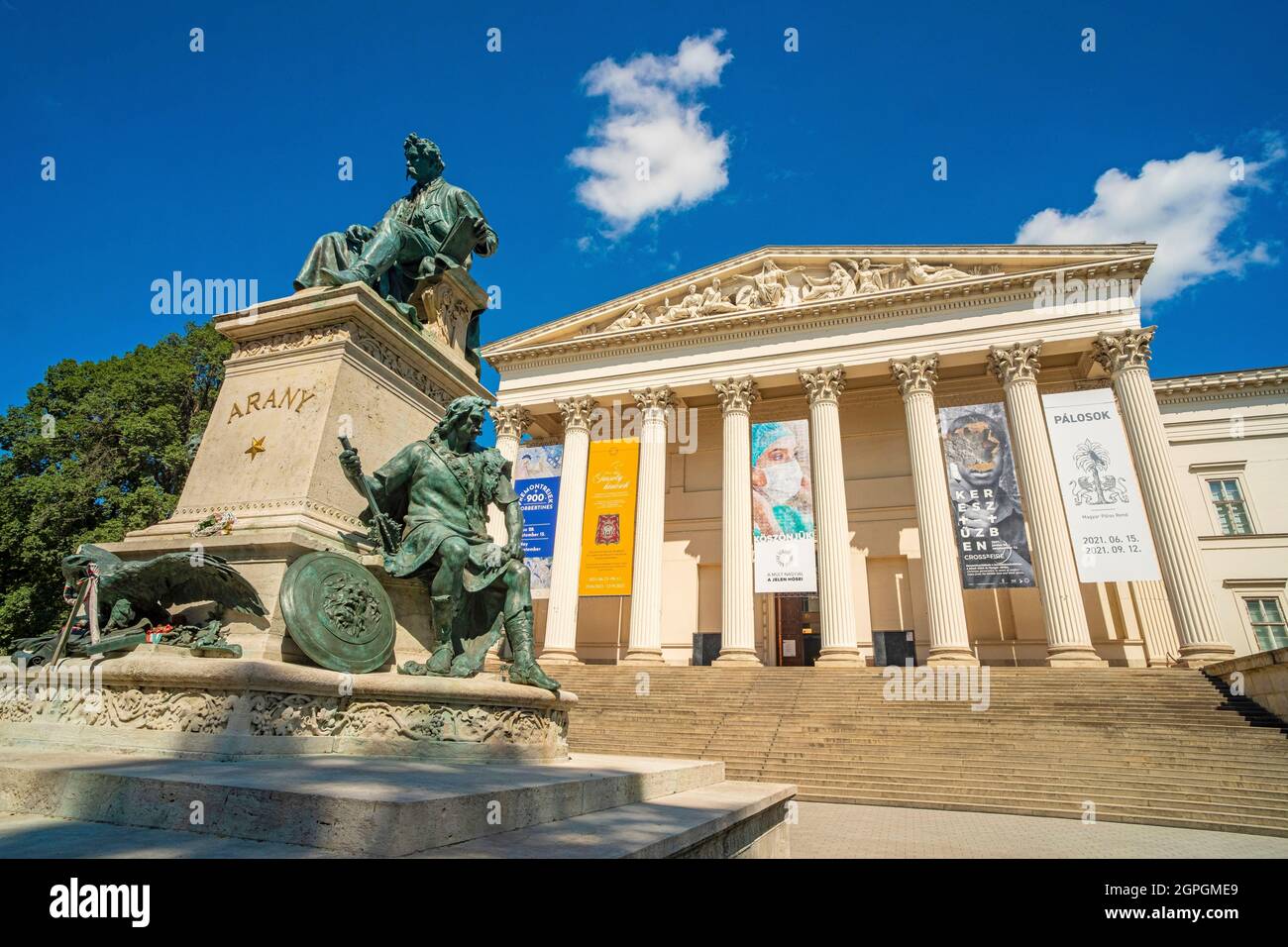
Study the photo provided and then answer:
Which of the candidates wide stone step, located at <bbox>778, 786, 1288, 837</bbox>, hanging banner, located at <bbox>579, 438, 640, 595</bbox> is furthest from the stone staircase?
hanging banner, located at <bbox>579, 438, 640, 595</bbox>

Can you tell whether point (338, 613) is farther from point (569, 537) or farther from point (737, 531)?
point (569, 537)

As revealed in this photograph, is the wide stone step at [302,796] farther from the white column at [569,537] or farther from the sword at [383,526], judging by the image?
the white column at [569,537]

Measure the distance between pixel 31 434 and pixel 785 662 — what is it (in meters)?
28.5

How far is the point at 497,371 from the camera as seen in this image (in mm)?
29250

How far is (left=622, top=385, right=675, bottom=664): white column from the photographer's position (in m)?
21.8

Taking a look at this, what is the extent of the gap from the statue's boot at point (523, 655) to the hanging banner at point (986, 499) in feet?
59.1

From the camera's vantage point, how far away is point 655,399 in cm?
2548

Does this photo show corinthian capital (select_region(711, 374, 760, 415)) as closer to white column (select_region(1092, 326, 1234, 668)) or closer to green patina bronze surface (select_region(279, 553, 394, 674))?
white column (select_region(1092, 326, 1234, 668))

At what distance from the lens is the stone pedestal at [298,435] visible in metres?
4.02

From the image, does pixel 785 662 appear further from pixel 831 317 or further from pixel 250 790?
pixel 250 790

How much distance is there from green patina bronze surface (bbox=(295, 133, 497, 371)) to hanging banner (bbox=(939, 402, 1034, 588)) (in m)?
17.7

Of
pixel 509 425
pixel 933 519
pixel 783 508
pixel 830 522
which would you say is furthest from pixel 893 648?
pixel 509 425

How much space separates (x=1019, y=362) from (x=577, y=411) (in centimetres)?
1575
